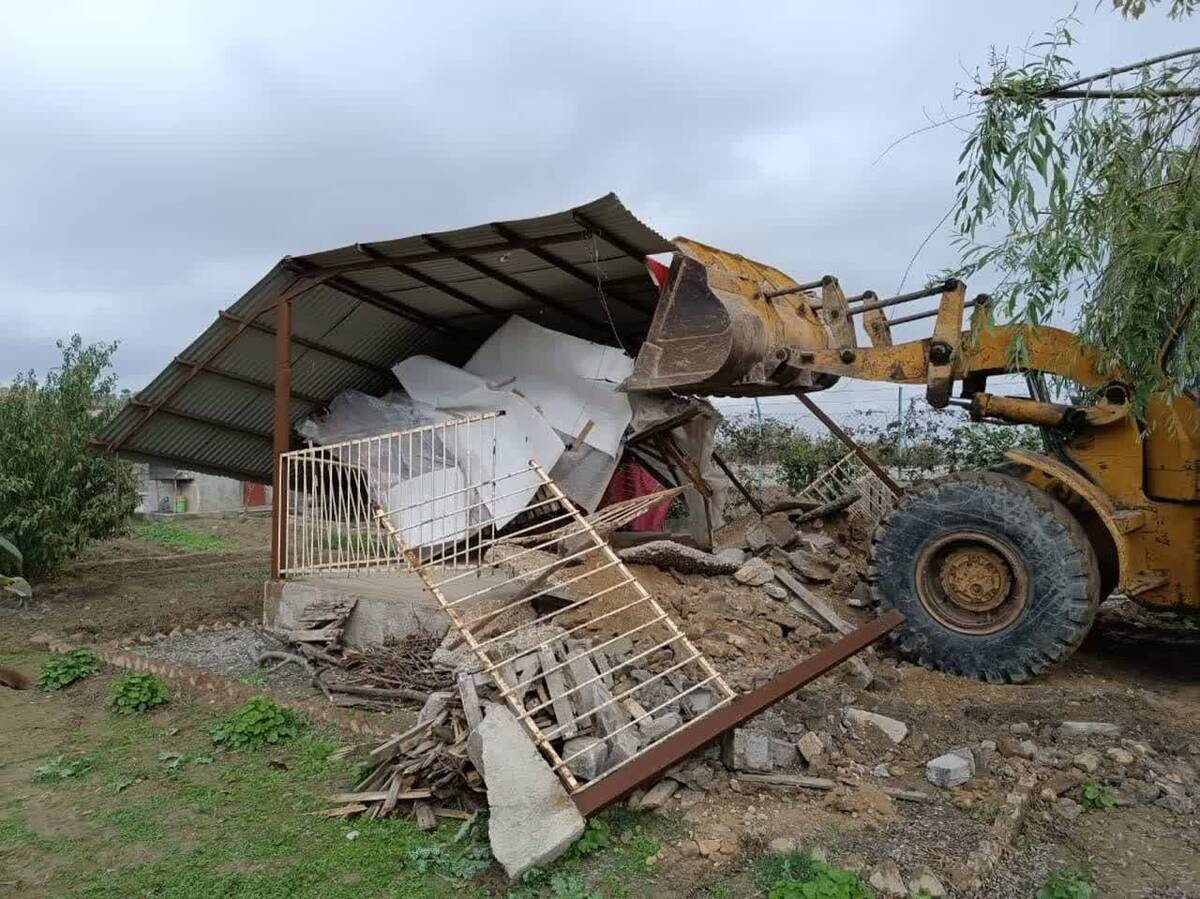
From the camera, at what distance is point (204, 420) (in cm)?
1160

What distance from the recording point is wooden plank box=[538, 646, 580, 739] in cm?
504

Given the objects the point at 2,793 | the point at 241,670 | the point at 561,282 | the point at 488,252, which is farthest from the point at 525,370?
the point at 2,793

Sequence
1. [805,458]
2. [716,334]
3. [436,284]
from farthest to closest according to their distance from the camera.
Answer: [805,458] → [436,284] → [716,334]

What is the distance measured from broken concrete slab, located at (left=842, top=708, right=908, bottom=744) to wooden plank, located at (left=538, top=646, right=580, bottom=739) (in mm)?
1702

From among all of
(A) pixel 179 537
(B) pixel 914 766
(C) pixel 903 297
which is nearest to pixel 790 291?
(C) pixel 903 297

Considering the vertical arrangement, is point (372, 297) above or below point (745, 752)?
above

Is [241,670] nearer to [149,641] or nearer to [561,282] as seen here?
[149,641]

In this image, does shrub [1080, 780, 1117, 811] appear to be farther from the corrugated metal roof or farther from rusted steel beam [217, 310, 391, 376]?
rusted steel beam [217, 310, 391, 376]

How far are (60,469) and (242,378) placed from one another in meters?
2.78

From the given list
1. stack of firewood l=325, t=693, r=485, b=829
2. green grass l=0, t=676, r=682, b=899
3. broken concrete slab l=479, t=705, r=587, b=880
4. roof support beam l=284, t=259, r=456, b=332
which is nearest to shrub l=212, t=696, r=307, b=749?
green grass l=0, t=676, r=682, b=899

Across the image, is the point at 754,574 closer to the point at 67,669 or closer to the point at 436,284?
the point at 436,284

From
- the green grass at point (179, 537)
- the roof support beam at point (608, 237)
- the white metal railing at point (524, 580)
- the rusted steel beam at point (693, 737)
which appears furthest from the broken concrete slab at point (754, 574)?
the green grass at point (179, 537)

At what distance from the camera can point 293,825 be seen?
4926mm

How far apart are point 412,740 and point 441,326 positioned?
24.4 ft
